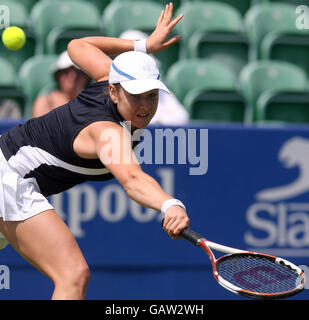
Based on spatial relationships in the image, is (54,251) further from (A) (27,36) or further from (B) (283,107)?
(A) (27,36)

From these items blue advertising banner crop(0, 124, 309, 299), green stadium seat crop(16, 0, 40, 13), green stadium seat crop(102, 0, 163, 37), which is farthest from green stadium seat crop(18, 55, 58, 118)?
blue advertising banner crop(0, 124, 309, 299)

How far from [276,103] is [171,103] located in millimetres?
1207

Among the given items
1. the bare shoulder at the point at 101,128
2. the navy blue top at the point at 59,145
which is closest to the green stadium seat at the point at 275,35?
the navy blue top at the point at 59,145

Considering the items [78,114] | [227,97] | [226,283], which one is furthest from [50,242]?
[227,97]

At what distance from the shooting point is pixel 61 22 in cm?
714

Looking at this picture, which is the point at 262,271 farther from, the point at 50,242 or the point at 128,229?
Result: the point at 128,229

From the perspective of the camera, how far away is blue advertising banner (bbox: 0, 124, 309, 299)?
5355 millimetres

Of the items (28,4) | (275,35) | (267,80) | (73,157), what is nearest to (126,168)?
(73,157)

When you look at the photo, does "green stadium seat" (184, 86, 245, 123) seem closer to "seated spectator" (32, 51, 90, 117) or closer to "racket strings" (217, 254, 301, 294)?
"seated spectator" (32, 51, 90, 117)

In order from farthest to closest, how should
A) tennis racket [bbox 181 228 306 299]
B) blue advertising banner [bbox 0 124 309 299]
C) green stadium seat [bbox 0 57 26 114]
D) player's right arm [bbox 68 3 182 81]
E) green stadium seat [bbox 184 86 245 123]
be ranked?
green stadium seat [bbox 184 86 245 123]
green stadium seat [bbox 0 57 26 114]
blue advertising banner [bbox 0 124 309 299]
player's right arm [bbox 68 3 182 81]
tennis racket [bbox 181 228 306 299]

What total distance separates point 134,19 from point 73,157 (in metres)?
3.52

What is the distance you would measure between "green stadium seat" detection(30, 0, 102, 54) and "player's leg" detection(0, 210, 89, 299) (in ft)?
10.2

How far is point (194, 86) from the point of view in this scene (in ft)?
22.2

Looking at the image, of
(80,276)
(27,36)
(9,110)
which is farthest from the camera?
(27,36)
